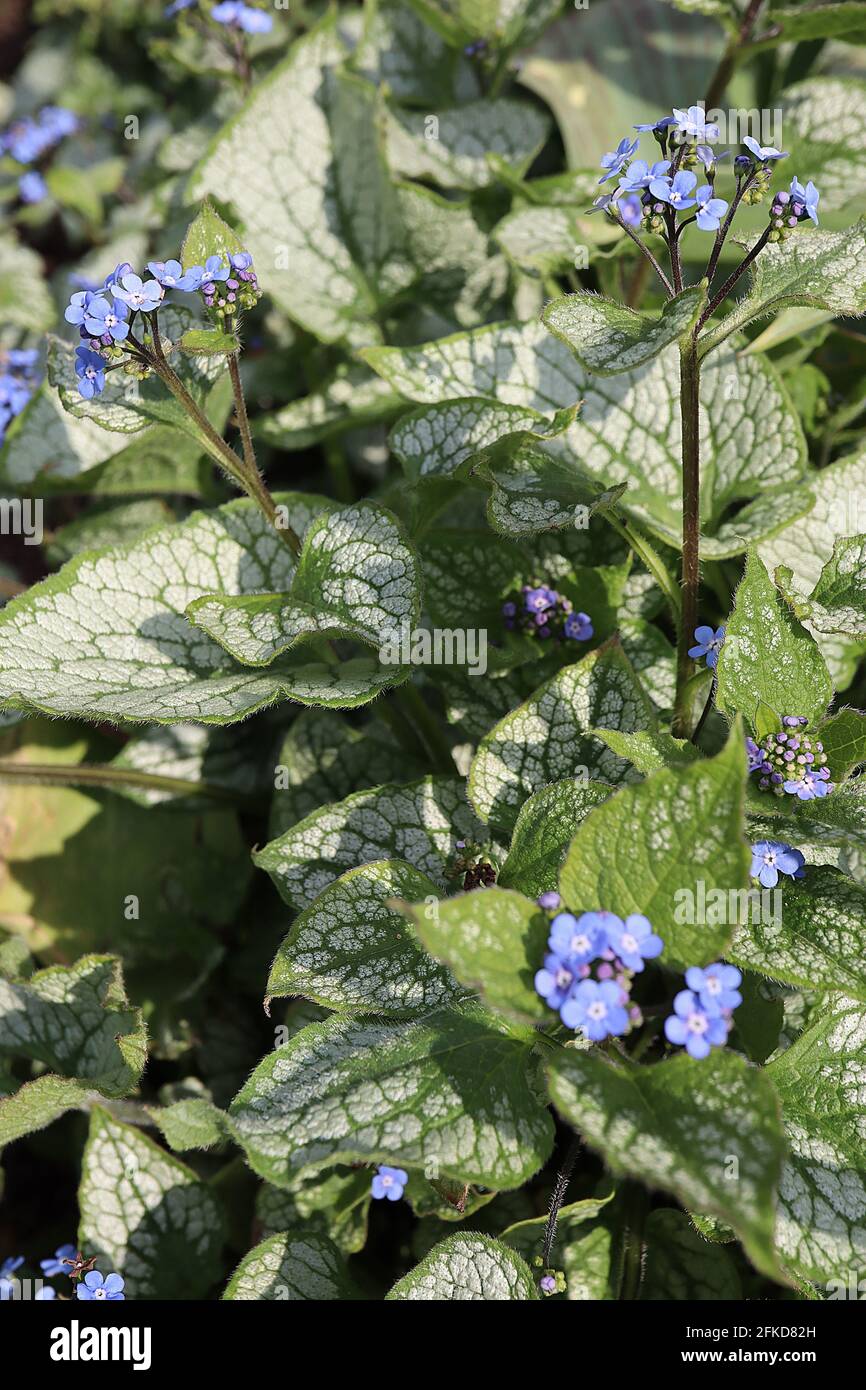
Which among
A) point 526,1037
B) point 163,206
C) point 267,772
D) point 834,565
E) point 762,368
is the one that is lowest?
point 267,772

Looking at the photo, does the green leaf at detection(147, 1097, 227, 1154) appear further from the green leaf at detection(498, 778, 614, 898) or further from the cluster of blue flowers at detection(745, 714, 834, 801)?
the cluster of blue flowers at detection(745, 714, 834, 801)

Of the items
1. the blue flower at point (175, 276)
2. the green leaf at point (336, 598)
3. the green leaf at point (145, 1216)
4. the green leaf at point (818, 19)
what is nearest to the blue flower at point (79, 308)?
the blue flower at point (175, 276)

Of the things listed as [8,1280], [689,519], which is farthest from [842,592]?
[8,1280]

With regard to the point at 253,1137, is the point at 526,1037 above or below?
above

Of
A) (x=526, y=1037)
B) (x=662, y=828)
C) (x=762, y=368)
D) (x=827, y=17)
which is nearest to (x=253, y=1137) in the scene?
(x=526, y=1037)

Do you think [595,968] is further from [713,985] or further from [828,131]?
[828,131]

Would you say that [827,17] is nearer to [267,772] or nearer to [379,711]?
[379,711]
